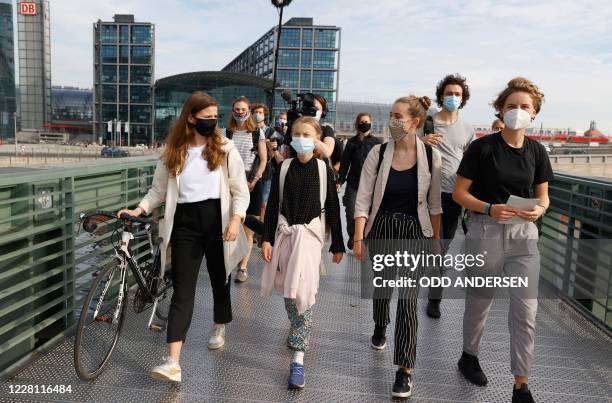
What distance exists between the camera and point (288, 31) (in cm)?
9281

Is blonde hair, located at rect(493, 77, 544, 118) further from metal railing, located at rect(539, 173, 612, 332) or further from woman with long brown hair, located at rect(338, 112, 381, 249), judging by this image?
woman with long brown hair, located at rect(338, 112, 381, 249)

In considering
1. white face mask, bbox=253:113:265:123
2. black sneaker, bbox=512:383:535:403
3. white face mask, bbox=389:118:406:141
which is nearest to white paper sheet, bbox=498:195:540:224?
white face mask, bbox=389:118:406:141

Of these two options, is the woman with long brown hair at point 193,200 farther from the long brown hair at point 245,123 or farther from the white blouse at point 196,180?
the long brown hair at point 245,123

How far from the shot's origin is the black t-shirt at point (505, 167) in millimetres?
2910

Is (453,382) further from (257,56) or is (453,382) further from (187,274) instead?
(257,56)

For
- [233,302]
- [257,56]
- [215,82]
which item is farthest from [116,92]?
[233,302]

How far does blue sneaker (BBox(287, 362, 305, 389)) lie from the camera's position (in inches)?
120

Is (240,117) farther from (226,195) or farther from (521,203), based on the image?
(521,203)

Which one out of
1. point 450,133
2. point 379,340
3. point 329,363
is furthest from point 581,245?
point 329,363

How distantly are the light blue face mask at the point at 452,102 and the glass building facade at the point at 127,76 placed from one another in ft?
296

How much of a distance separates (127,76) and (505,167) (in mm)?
95406

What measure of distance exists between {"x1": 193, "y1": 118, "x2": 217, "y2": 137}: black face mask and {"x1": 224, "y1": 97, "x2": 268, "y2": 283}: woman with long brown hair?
193cm

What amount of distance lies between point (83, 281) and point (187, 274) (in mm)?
1381

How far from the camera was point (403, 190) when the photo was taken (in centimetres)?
314
